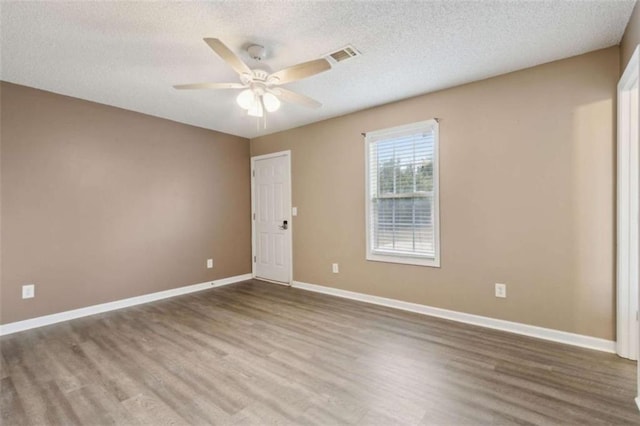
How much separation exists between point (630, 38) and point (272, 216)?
432 centimetres

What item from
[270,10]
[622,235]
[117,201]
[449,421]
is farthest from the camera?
[117,201]

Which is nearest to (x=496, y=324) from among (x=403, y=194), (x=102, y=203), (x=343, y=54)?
(x=403, y=194)

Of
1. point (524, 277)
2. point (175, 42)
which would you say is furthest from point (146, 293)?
point (524, 277)

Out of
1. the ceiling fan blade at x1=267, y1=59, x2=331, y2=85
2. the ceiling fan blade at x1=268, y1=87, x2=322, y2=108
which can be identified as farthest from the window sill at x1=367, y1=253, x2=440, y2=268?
the ceiling fan blade at x1=267, y1=59, x2=331, y2=85

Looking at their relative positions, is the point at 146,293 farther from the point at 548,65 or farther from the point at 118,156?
the point at 548,65

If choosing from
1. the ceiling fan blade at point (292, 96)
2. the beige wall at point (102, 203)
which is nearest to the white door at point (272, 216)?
the beige wall at point (102, 203)

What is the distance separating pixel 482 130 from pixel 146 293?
4.40 m

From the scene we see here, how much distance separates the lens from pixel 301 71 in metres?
2.13

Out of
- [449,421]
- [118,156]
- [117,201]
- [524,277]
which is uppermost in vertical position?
[118,156]

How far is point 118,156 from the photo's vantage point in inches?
147

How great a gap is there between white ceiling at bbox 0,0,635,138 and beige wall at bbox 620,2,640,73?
6cm

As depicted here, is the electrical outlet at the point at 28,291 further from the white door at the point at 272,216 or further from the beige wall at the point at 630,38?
the beige wall at the point at 630,38

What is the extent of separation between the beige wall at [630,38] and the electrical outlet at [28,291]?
17.7 feet

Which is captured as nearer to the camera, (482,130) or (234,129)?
(482,130)
